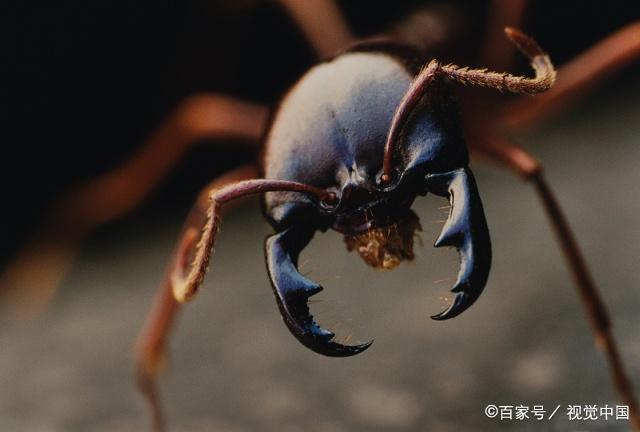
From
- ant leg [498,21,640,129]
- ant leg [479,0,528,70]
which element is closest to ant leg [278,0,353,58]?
ant leg [479,0,528,70]

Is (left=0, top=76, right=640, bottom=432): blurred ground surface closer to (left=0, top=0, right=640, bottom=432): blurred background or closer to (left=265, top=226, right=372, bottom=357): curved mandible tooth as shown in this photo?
(left=0, top=0, right=640, bottom=432): blurred background

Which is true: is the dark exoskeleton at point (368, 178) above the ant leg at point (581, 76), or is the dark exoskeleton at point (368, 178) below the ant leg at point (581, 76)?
below

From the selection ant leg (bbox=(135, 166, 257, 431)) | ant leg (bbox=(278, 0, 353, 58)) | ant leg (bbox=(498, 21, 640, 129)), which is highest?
ant leg (bbox=(278, 0, 353, 58))

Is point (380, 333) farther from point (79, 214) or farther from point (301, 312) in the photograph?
point (79, 214)

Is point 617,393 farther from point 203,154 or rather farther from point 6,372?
point 203,154

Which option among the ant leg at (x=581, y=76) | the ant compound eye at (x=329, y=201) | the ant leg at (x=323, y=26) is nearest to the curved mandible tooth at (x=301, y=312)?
the ant compound eye at (x=329, y=201)

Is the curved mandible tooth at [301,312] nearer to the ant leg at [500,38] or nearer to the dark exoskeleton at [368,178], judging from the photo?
the dark exoskeleton at [368,178]
